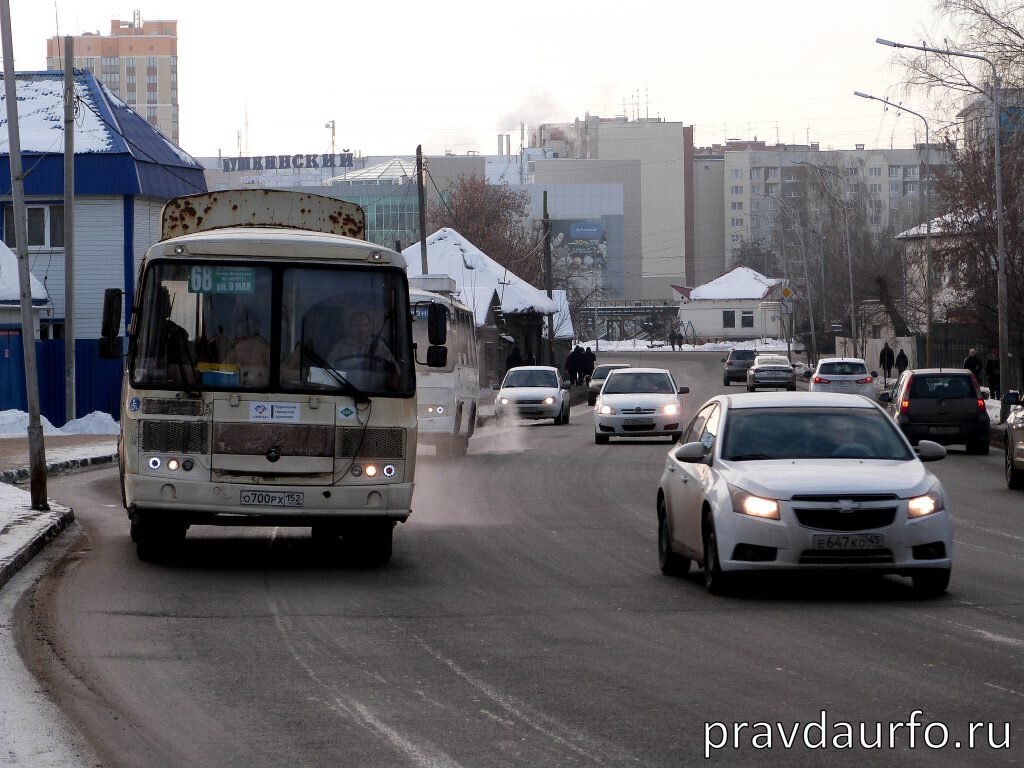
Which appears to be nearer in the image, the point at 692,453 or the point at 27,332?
the point at 692,453

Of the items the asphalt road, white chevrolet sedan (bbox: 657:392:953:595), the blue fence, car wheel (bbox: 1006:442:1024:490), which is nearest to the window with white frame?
the blue fence

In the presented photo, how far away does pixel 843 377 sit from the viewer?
48.2m

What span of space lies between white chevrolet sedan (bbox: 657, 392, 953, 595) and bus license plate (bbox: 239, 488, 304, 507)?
307cm

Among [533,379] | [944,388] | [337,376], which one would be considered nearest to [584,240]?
[533,379]

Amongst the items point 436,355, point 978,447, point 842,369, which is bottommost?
point 978,447

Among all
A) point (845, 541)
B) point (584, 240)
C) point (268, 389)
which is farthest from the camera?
point (584, 240)

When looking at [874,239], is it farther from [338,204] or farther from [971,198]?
[338,204]

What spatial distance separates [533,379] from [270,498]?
3125 cm

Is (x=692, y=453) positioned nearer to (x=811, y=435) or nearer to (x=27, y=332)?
(x=811, y=435)

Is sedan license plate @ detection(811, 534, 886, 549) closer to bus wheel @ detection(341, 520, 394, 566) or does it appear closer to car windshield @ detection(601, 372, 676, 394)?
bus wheel @ detection(341, 520, 394, 566)

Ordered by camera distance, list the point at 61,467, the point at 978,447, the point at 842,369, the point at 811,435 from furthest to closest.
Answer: the point at 842,369 < the point at 978,447 < the point at 61,467 < the point at 811,435

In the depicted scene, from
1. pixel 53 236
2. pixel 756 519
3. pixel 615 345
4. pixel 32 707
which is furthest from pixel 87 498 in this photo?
pixel 615 345

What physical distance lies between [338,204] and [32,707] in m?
9.00

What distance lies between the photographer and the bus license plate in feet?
43.9
